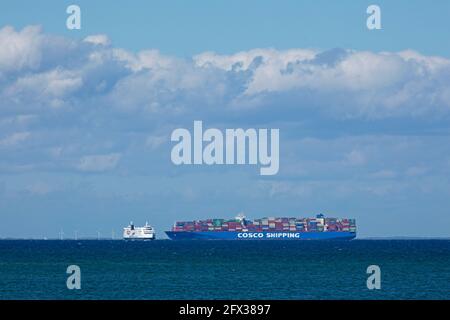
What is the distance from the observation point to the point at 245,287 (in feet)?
346

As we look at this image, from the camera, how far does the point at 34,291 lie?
100 metres

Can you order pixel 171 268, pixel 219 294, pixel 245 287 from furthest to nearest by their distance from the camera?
pixel 171 268 → pixel 245 287 → pixel 219 294

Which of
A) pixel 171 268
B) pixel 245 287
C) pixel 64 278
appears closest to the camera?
pixel 245 287
